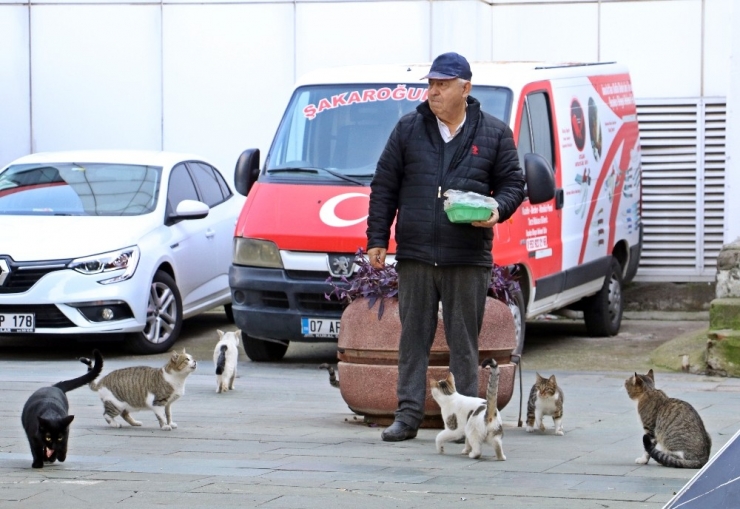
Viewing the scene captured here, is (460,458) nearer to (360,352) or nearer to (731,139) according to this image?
(360,352)

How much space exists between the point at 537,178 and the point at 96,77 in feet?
24.8

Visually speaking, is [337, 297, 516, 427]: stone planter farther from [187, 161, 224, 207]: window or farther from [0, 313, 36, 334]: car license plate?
[187, 161, 224, 207]: window

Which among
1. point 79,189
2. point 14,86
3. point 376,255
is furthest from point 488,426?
point 14,86

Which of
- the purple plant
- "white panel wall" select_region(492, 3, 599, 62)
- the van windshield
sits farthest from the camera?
"white panel wall" select_region(492, 3, 599, 62)

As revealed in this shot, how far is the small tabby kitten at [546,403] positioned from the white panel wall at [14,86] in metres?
9.69

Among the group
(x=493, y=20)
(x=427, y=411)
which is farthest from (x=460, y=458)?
(x=493, y=20)

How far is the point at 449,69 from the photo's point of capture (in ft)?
23.9

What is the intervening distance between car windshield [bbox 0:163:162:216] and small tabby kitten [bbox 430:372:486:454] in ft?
17.5

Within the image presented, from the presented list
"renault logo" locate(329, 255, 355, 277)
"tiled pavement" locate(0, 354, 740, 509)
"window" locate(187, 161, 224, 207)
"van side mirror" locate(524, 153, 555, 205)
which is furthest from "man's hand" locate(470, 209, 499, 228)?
"window" locate(187, 161, 224, 207)

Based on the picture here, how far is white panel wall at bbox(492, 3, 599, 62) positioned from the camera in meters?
15.7

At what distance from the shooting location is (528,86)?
11.3m

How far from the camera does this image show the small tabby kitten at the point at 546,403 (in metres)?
7.91

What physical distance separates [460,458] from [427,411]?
87 cm

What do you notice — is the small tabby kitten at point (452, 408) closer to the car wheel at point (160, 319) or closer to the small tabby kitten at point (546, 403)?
the small tabby kitten at point (546, 403)
